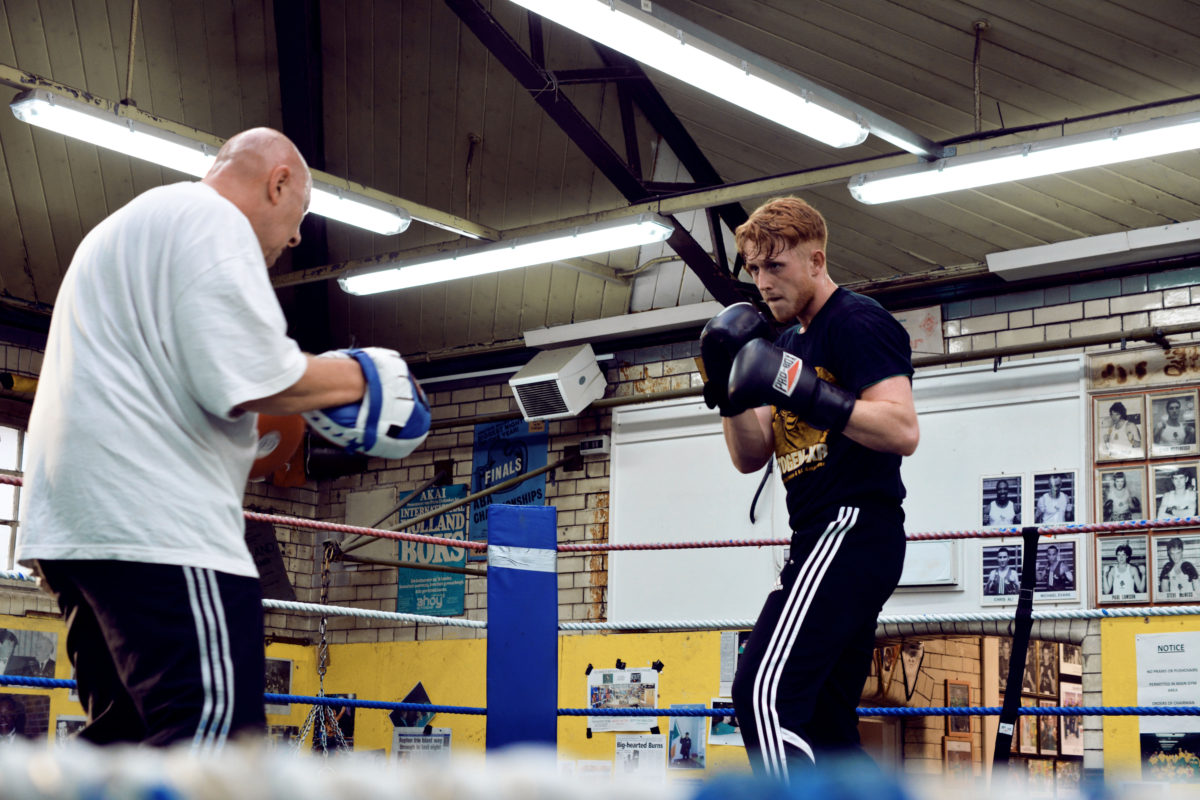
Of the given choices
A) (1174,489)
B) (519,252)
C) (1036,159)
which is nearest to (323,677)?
(519,252)

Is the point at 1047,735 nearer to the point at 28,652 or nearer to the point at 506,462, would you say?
the point at 506,462

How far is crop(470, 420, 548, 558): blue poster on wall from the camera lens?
25.4 ft

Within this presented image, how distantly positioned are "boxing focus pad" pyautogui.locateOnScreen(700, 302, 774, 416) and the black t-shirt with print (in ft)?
0.53

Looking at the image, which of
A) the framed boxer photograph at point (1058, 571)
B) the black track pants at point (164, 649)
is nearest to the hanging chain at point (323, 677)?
the framed boxer photograph at point (1058, 571)

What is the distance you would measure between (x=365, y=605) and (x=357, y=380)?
720 centimetres

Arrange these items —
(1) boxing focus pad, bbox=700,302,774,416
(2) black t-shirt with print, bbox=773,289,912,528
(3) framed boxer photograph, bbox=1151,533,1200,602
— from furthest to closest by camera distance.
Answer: (3) framed boxer photograph, bbox=1151,533,1200,602, (1) boxing focus pad, bbox=700,302,774,416, (2) black t-shirt with print, bbox=773,289,912,528

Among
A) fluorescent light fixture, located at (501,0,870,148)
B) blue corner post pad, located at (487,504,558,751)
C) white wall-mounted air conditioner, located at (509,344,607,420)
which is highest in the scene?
fluorescent light fixture, located at (501,0,870,148)

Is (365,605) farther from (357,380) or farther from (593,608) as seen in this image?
(357,380)

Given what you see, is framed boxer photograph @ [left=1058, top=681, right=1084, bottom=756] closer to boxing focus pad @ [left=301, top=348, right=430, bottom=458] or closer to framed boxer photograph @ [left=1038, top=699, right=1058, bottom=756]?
framed boxer photograph @ [left=1038, top=699, right=1058, bottom=756]

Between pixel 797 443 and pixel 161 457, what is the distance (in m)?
1.13

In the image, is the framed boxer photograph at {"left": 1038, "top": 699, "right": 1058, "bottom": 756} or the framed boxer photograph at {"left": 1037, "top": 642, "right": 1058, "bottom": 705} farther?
the framed boxer photograph at {"left": 1037, "top": 642, "right": 1058, "bottom": 705}

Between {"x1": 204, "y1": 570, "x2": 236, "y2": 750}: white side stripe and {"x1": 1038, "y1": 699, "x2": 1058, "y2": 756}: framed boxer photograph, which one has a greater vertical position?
{"x1": 204, "y1": 570, "x2": 236, "y2": 750}: white side stripe

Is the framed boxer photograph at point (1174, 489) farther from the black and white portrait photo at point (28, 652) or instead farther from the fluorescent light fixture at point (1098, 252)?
the black and white portrait photo at point (28, 652)

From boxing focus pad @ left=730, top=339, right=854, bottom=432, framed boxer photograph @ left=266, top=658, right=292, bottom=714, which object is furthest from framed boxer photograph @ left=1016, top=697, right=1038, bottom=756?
boxing focus pad @ left=730, top=339, right=854, bottom=432
